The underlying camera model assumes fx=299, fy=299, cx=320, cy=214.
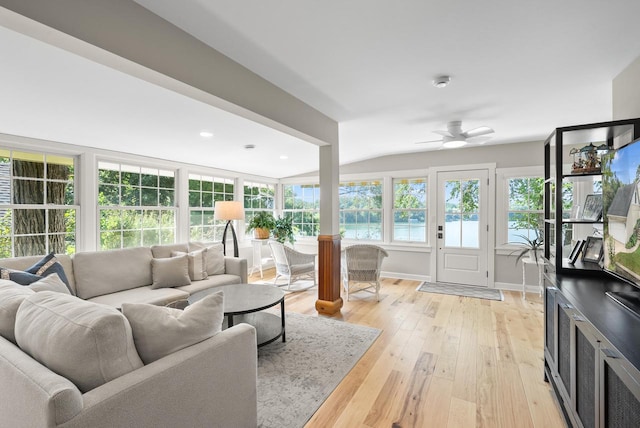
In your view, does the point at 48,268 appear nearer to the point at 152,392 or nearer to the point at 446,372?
the point at 152,392

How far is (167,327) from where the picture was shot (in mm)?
1359

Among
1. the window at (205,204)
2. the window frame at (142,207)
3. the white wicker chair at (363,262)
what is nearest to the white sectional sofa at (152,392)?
the white wicker chair at (363,262)

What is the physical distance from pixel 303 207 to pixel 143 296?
418 centimetres

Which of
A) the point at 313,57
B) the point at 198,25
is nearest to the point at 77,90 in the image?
the point at 198,25

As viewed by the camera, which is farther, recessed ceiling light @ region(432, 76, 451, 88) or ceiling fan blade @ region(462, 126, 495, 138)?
ceiling fan blade @ region(462, 126, 495, 138)

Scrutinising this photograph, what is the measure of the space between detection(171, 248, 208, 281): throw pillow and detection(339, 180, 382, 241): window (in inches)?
126

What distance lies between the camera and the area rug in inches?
77.2

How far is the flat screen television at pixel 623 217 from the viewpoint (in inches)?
A: 57.7

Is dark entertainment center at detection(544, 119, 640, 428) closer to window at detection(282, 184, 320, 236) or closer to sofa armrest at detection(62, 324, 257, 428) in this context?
sofa armrest at detection(62, 324, 257, 428)

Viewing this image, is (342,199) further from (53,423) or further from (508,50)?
(53,423)

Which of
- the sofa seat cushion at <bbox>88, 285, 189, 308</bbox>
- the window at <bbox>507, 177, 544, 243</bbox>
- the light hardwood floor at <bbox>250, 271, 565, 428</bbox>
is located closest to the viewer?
the light hardwood floor at <bbox>250, 271, 565, 428</bbox>

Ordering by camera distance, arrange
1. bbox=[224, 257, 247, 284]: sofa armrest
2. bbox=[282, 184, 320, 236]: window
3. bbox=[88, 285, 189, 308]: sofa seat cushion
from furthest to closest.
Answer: bbox=[282, 184, 320, 236]: window
bbox=[224, 257, 247, 284]: sofa armrest
bbox=[88, 285, 189, 308]: sofa seat cushion

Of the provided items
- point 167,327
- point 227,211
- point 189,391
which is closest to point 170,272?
point 227,211

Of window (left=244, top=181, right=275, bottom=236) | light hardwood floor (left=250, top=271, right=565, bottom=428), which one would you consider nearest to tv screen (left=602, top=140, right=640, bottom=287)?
light hardwood floor (left=250, top=271, right=565, bottom=428)
